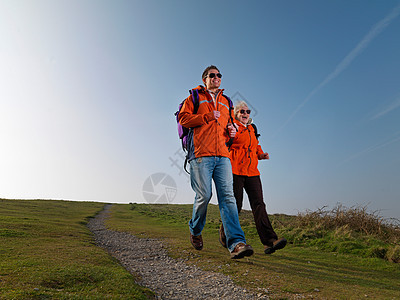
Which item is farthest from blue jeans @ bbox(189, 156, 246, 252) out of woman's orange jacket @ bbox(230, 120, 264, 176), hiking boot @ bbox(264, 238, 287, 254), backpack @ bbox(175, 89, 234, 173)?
hiking boot @ bbox(264, 238, 287, 254)

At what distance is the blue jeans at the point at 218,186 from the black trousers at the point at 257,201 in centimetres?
138

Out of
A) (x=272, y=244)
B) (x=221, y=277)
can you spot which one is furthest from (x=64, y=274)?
(x=272, y=244)

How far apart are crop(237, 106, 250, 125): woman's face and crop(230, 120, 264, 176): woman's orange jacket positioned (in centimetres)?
14

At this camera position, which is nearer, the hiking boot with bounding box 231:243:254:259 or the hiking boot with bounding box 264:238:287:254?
the hiking boot with bounding box 231:243:254:259

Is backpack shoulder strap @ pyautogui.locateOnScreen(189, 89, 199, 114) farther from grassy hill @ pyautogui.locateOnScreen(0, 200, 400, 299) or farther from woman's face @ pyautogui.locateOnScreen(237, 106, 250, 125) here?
grassy hill @ pyautogui.locateOnScreen(0, 200, 400, 299)

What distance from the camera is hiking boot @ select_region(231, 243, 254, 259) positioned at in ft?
13.9

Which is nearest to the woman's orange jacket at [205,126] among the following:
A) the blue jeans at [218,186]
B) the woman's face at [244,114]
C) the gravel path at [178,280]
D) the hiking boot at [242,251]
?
the blue jeans at [218,186]

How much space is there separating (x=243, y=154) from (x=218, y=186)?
165 centimetres

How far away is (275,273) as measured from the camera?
Answer: 4.49 meters

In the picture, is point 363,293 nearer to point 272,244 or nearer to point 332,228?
point 272,244

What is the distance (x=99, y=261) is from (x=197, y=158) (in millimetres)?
2674

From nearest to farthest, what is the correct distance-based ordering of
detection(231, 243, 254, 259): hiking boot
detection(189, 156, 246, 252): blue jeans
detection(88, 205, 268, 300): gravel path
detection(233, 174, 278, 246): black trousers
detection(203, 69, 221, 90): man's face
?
detection(88, 205, 268, 300): gravel path, detection(231, 243, 254, 259): hiking boot, detection(189, 156, 246, 252): blue jeans, detection(203, 69, 221, 90): man's face, detection(233, 174, 278, 246): black trousers

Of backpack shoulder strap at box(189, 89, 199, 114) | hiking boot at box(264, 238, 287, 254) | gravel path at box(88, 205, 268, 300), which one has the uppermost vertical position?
backpack shoulder strap at box(189, 89, 199, 114)

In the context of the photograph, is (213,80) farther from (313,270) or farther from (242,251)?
(313,270)
